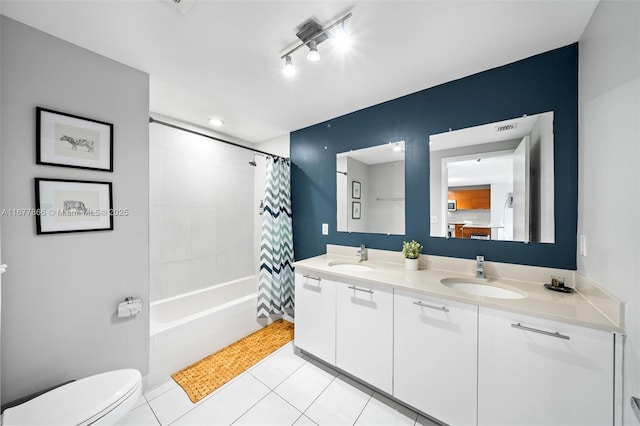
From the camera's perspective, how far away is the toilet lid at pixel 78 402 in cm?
103

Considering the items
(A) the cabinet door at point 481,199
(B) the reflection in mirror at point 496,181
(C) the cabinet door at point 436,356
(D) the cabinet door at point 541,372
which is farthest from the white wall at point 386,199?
(D) the cabinet door at point 541,372

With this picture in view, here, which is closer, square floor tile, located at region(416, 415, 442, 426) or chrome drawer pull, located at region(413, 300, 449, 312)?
chrome drawer pull, located at region(413, 300, 449, 312)

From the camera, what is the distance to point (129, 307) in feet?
5.10

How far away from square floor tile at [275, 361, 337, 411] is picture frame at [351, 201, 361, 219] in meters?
1.39

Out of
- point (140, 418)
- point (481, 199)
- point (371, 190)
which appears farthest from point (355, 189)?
point (140, 418)

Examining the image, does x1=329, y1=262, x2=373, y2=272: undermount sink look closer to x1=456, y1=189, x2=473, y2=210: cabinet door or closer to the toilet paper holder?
x1=456, y1=189, x2=473, y2=210: cabinet door

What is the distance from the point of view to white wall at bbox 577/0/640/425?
2.82 ft

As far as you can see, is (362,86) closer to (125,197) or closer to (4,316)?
(125,197)

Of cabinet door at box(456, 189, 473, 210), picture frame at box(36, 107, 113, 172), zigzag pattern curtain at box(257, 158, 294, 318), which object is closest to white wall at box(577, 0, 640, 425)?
cabinet door at box(456, 189, 473, 210)

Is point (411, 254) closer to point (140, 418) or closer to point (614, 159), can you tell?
point (614, 159)

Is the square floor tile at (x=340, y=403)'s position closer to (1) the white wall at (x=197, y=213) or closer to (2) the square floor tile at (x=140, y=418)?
(2) the square floor tile at (x=140, y=418)

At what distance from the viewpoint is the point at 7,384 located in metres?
1.17

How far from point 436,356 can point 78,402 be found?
6.22 ft

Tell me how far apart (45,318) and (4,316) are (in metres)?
0.15
